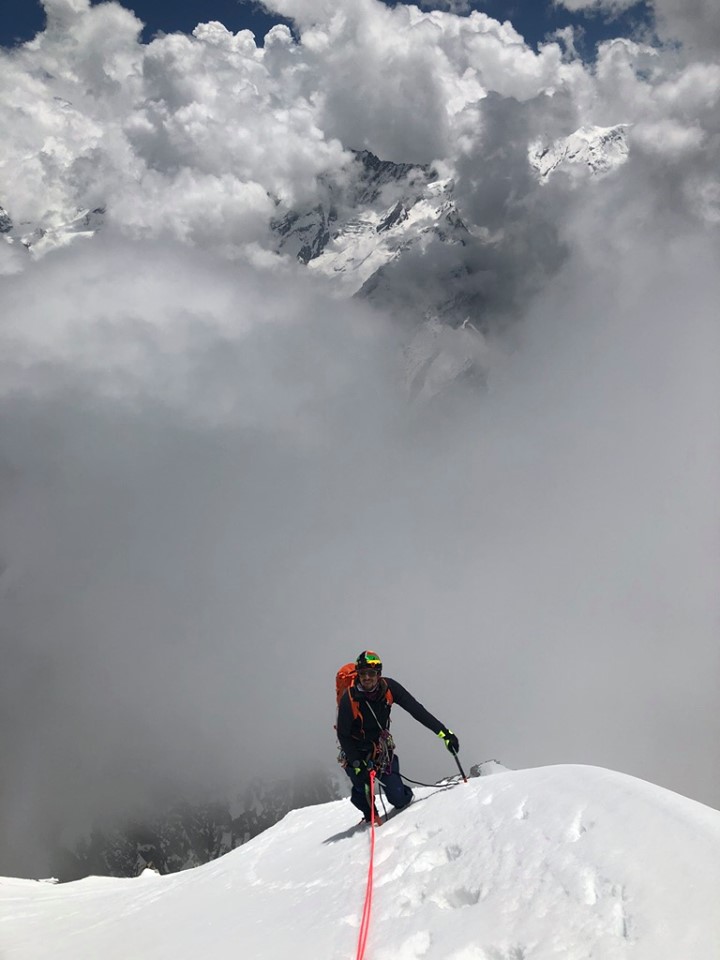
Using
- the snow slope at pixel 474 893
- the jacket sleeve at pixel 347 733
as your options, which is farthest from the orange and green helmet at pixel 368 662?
the snow slope at pixel 474 893

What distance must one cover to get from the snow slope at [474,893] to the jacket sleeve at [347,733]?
149 cm

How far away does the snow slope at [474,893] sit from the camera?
6.75 metres

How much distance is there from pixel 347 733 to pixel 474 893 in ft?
17.7

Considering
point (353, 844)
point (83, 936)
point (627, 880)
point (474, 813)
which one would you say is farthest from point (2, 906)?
point (627, 880)

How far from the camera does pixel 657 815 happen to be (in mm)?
8109

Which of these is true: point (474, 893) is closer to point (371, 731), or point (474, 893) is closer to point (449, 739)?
point (371, 731)

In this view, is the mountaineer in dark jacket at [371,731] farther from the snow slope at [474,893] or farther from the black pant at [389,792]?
the snow slope at [474,893]

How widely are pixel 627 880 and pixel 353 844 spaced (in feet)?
21.2

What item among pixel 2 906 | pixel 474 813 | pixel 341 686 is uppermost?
pixel 341 686

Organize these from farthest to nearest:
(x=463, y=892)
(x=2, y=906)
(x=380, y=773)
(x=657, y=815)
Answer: (x=2, y=906), (x=380, y=773), (x=463, y=892), (x=657, y=815)

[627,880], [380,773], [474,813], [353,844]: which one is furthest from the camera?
[380,773]

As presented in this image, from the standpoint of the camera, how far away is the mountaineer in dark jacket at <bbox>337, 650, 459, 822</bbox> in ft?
44.5

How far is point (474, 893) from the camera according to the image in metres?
8.60

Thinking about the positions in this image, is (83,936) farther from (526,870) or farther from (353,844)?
(526,870)
